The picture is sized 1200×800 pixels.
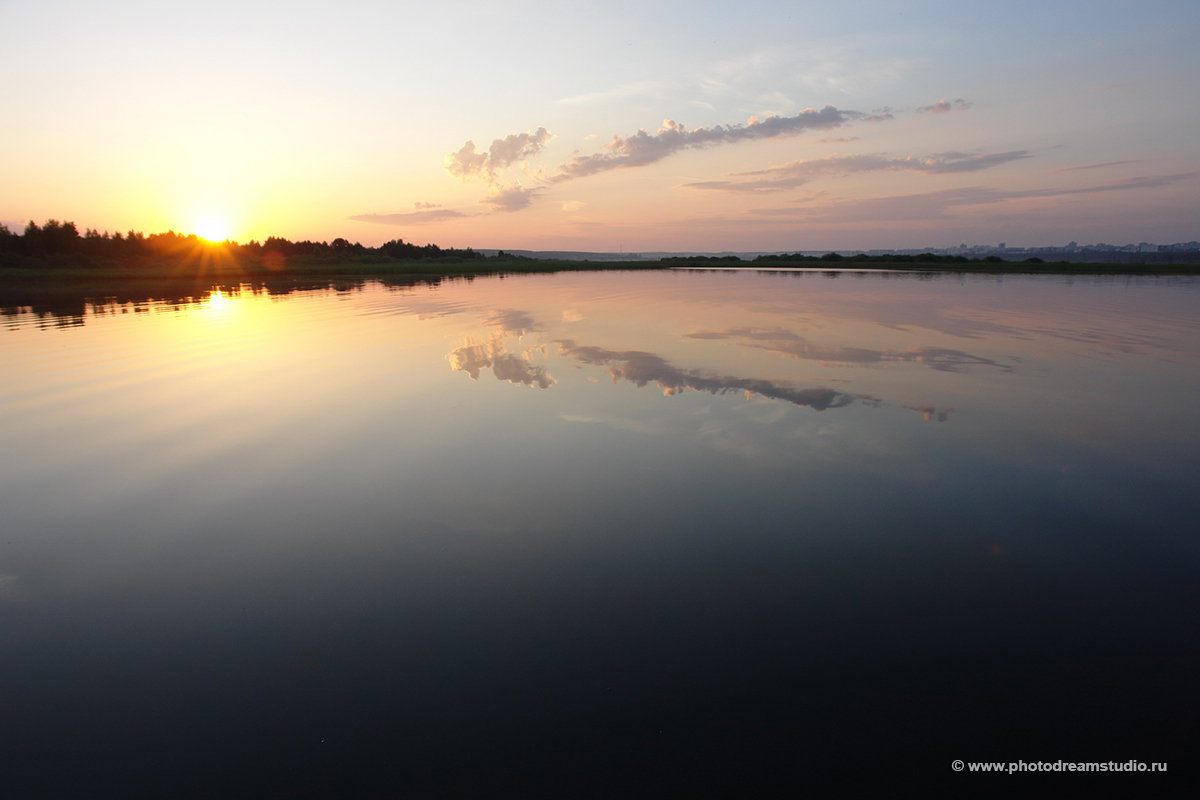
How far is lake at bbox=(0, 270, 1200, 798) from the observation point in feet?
12.5

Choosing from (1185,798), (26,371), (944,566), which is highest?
A: (26,371)

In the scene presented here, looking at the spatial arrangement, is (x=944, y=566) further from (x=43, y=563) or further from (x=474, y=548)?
(x=43, y=563)

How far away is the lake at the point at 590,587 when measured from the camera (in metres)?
3.82

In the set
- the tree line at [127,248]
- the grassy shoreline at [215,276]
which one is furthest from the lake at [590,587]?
the tree line at [127,248]

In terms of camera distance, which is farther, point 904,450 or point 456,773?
point 904,450

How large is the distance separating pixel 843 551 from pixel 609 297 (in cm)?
3720

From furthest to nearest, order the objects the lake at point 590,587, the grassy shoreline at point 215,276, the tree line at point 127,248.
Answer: the tree line at point 127,248, the grassy shoreline at point 215,276, the lake at point 590,587

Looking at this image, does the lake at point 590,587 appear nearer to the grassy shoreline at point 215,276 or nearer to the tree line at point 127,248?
the grassy shoreline at point 215,276

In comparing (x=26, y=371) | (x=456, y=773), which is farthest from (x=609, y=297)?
(x=456, y=773)

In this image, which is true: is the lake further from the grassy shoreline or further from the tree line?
the tree line

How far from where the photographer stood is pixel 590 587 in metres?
5.53

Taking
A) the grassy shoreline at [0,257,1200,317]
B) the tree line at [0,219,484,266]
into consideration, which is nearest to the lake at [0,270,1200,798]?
the grassy shoreline at [0,257,1200,317]

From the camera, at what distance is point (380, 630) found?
4.95 metres

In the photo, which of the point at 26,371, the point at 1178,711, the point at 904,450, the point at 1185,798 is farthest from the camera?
the point at 26,371
